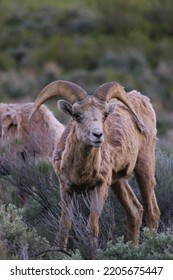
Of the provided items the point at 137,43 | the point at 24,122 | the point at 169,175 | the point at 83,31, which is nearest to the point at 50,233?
the point at 169,175

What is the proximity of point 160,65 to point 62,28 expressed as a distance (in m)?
16.8

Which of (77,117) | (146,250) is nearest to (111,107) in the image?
(77,117)

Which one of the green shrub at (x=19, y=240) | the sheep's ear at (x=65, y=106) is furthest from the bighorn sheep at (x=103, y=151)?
the green shrub at (x=19, y=240)

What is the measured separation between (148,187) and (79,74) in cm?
3017

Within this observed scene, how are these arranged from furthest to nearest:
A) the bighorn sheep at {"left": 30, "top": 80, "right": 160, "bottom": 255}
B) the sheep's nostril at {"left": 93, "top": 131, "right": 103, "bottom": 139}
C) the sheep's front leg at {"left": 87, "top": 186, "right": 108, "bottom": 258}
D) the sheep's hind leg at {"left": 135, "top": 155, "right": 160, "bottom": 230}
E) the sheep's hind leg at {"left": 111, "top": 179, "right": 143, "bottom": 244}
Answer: the sheep's hind leg at {"left": 135, "top": 155, "right": 160, "bottom": 230} → the sheep's hind leg at {"left": 111, "top": 179, "right": 143, "bottom": 244} → the bighorn sheep at {"left": 30, "top": 80, "right": 160, "bottom": 255} → the sheep's front leg at {"left": 87, "top": 186, "right": 108, "bottom": 258} → the sheep's nostril at {"left": 93, "top": 131, "right": 103, "bottom": 139}

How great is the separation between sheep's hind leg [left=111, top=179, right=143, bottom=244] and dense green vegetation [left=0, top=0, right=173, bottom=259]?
190 millimetres

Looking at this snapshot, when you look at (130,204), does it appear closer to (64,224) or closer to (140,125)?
(140,125)

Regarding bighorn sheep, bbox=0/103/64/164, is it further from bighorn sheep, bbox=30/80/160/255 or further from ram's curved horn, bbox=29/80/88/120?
ram's curved horn, bbox=29/80/88/120

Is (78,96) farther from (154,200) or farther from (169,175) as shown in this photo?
(169,175)

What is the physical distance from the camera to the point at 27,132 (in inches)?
552

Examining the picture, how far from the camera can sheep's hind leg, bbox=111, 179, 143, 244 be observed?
11.3 metres

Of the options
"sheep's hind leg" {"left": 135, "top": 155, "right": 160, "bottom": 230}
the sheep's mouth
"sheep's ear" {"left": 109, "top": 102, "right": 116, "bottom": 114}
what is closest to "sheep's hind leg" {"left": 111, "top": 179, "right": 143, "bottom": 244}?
"sheep's hind leg" {"left": 135, "top": 155, "right": 160, "bottom": 230}

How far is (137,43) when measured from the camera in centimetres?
5175
